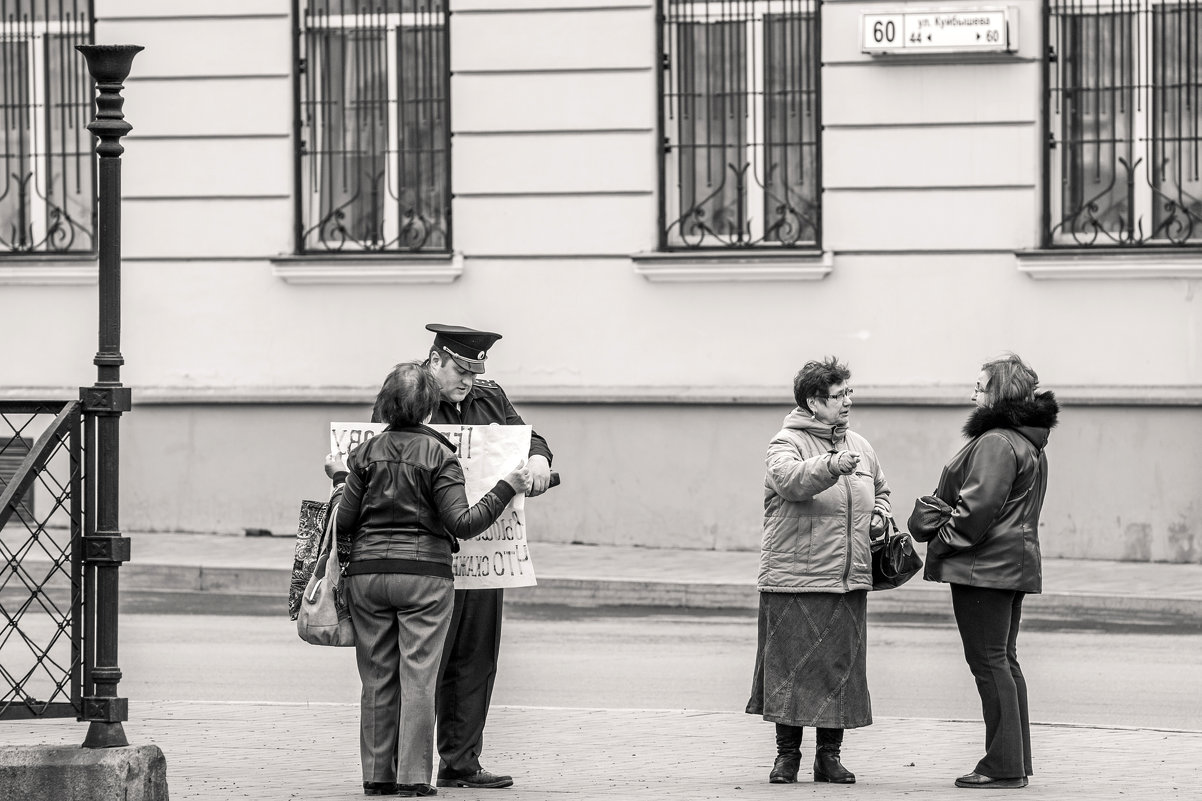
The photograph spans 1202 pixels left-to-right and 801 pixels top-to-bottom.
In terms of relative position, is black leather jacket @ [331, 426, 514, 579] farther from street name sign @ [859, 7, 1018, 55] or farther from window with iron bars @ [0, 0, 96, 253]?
window with iron bars @ [0, 0, 96, 253]

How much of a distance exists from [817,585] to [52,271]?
10.3 metres

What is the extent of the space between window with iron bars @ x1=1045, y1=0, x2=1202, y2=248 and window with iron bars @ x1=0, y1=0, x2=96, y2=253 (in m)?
7.32

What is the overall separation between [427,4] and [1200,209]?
19.1 ft

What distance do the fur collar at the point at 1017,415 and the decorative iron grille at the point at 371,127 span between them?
904 centimetres

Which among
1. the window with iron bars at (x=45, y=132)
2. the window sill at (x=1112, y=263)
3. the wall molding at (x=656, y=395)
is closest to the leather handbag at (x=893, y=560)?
the wall molding at (x=656, y=395)

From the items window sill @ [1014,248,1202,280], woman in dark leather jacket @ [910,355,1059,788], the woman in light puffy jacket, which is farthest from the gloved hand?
window sill @ [1014,248,1202,280]

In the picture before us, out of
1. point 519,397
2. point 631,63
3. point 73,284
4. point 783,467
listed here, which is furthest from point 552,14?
point 783,467

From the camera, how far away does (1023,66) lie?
15.0 metres

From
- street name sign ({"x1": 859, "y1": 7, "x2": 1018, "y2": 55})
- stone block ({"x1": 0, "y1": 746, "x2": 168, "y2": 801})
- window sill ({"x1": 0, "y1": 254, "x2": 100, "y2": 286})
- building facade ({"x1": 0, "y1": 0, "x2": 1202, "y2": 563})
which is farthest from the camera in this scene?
window sill ({"x1": 0, "y1": 254, "x2": 100, "y2": 286})

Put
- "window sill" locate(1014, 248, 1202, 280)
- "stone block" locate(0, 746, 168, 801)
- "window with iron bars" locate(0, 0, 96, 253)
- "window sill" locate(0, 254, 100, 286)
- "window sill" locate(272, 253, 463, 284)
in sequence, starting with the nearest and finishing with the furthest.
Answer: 1. "stone block" locate(0, 746, 168, 801)
2. "window sill" locate(1014, 248, 1202, 280)
3. "window sill" locate(272, 253, 463, 284)
4. "window sill" locate(0, 254, 100, 286)
5. "window with iron bars" locate(0, 0, 96, 253)

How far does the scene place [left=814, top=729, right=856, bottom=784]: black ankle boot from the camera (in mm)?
7512

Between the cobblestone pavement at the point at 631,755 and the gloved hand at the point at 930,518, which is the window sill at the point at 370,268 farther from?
the gloved hand at the point at 930,518

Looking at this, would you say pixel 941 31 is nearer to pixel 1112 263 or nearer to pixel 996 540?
pixel 1112 263

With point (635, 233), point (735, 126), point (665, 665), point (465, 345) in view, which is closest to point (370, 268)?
point (635, 233)
